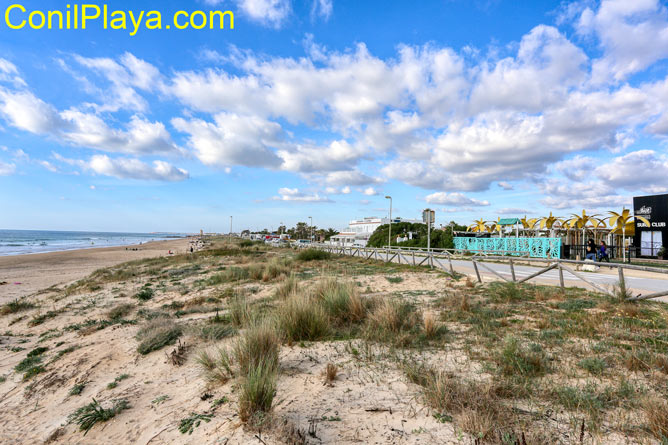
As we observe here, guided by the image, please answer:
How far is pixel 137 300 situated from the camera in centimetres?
1081

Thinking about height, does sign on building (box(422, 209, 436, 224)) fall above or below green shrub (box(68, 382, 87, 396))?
above

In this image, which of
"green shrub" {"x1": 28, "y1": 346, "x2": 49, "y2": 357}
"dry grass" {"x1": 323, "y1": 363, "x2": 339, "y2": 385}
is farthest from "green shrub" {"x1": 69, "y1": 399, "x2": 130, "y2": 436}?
"green shrub" {"x1": 28, "y1": 346, "x2": 49, "y2": 357}

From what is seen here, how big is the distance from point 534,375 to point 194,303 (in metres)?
8.29

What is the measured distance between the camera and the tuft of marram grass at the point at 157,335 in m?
5.70

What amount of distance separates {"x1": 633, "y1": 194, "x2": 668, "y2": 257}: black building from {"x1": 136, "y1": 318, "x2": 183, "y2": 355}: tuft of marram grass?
3447 centimetres

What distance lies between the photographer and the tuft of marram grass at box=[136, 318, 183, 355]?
5.70 metres

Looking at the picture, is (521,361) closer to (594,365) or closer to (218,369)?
(594,365)

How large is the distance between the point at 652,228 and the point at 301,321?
3538 cm

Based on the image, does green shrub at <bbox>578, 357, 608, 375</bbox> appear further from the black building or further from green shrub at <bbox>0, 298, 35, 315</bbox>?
the black building

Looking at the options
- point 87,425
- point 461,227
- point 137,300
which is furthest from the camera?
point 461,227

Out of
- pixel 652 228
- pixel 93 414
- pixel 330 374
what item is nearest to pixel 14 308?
pixel 93 414

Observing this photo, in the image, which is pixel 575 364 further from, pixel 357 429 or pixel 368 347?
pixel 357 429

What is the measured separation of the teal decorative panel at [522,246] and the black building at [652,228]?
28.9 ft

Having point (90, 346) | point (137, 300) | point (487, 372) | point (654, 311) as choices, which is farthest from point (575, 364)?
point (137, 300)
